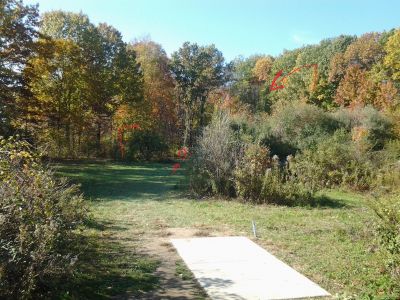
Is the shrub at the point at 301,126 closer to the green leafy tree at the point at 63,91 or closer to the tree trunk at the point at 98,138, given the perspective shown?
the green leafy tree at the point at 63,91

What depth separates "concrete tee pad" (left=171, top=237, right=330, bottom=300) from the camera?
480 cm

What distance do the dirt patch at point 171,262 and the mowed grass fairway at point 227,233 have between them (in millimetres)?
66

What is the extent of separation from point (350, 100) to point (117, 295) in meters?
32.0

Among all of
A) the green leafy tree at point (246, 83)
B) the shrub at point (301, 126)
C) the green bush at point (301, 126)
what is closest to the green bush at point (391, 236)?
the green bush at point (301, 126)

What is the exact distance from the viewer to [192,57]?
37781 mm

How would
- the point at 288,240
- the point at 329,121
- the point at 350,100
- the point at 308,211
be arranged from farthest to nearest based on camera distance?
the point at 350,100 < the point at 329,121 < the point at 308,211 < the point at 288,240

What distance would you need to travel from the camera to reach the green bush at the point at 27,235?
12.6 feet

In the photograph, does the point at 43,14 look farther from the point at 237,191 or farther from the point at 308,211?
the point at 308,211

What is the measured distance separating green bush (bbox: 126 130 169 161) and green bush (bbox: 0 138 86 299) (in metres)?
20.3

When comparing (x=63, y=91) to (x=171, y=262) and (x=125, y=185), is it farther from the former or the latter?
(x=171, y=262)

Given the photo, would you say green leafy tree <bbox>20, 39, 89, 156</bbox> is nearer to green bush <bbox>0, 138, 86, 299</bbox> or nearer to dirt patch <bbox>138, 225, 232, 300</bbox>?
dirt patch <bbox>138, 225, 232, 300</bbox>

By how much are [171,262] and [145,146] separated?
2018 centimetres

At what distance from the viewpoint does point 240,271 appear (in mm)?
5605

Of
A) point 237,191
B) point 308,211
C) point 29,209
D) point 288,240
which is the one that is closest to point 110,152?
point 237,191
